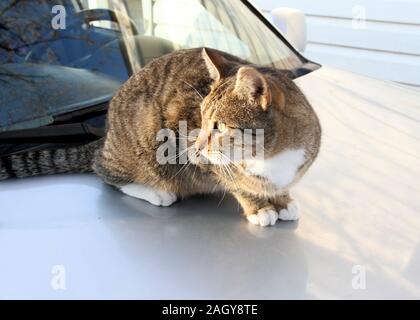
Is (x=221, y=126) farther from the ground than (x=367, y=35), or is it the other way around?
(x=221, y=126)

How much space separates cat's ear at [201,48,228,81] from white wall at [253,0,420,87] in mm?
4294

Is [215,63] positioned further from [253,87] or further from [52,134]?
[52,134]

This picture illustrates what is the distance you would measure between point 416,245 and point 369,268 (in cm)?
19

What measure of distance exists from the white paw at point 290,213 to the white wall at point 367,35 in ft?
14.7

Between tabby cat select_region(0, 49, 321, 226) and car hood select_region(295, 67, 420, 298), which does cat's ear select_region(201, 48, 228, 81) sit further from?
car hood select_region(295, 67, 420, 298)

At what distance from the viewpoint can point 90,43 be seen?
6.21 feet

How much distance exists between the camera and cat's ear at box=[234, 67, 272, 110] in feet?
4.66

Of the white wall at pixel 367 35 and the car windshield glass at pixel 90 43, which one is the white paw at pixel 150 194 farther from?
the white wall at pixel 367 35

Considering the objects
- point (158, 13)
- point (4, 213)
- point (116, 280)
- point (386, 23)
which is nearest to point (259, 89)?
point (116, 280)

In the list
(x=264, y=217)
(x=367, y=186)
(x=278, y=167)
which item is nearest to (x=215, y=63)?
(x=278, y=167)

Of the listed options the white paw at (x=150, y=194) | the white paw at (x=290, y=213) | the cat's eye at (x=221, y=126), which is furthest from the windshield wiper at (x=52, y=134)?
the white paw at (x=290, y=213)

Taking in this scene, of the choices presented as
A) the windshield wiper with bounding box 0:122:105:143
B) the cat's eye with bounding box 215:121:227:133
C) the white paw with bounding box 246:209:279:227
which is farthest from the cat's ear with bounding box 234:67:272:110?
the windshield wiper with bounding box 0:122:105:143

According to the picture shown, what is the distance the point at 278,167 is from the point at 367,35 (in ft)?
15.0

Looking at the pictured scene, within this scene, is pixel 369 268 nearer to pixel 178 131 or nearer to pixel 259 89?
pixel 259 89
